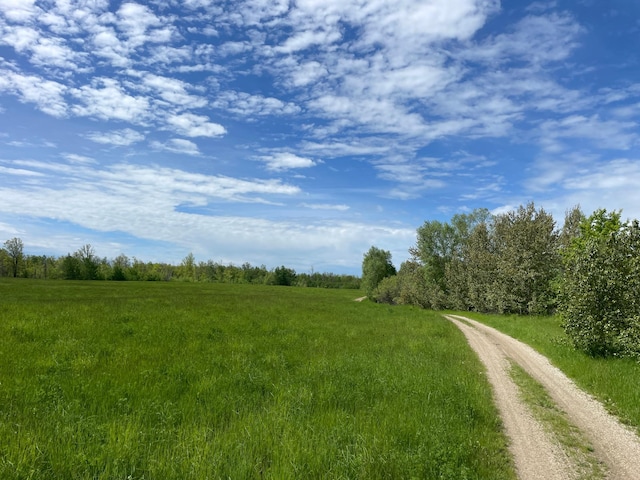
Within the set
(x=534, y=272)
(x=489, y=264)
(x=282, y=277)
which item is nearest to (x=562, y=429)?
(x=534, y=272)

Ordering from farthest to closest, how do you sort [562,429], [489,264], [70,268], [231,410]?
1. [70,268]
2. [489,264]
3. [231,410]
4. [562,429]

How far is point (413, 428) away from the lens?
8.20 m

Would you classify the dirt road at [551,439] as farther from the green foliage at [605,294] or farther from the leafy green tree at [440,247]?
the leafy green tree at [440,247]

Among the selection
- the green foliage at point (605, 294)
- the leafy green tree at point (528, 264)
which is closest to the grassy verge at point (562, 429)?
the green foliage at point (605, 294)

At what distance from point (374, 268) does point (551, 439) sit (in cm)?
8731

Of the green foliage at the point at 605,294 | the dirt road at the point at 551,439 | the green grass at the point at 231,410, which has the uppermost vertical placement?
the green foliage at the point at 605,294

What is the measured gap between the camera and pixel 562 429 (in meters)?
8.55

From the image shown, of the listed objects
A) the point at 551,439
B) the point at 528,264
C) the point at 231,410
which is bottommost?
the point at 551,439

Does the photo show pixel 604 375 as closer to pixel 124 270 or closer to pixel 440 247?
pixel 440 247

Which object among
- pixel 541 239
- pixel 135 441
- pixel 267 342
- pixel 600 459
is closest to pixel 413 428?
pixel 600 459

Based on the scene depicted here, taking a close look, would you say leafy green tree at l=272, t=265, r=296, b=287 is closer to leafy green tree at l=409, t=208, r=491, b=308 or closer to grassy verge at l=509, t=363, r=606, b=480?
leafy green tree at l=409, t=208, r=491, b=308

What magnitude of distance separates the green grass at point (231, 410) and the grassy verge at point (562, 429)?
116 cm

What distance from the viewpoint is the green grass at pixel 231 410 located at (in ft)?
20.9

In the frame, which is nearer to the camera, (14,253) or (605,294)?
(605,294)
